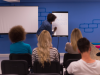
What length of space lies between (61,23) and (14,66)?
3480 mm

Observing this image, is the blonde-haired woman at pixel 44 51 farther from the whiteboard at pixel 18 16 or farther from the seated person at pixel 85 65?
the whiteboard at pixel 18 16

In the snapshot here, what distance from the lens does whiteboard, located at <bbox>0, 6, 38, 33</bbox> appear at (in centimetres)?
495

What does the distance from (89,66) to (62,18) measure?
12.6 ft

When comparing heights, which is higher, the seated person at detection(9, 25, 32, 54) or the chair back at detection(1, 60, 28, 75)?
the seated person at detection(9, 25, 32, 54)

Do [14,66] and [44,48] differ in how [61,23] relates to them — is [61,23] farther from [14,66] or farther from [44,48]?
[14,66]

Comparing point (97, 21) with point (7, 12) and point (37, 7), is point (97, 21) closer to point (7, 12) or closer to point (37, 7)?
point (37, 7)

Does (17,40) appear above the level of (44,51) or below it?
above

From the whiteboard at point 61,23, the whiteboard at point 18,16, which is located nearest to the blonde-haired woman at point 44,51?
the whiteboard at point 61,23

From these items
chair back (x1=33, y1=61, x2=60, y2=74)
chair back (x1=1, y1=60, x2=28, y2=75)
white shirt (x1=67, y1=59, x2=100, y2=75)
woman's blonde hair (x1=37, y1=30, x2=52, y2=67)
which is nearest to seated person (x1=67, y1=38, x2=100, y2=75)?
white shirt (x1=67, y1=59, x2=100, y2=75)

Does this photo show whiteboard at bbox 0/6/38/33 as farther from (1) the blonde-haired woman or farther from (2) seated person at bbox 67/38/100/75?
(2) seated person at bbox 67/38/100/75

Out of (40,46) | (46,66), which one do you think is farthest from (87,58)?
(40,46)

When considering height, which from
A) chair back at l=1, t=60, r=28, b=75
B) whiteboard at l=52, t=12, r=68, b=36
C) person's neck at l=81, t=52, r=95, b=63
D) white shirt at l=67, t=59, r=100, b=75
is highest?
whiteboard at l=52, t=12, r=68, b=36

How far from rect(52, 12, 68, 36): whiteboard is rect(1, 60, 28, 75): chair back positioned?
331 cm

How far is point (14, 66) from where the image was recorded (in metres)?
1.77
